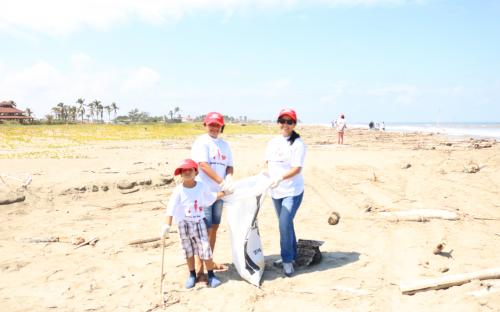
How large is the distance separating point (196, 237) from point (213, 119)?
1322 millimetres

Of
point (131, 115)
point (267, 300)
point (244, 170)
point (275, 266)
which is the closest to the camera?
point (267, 300)


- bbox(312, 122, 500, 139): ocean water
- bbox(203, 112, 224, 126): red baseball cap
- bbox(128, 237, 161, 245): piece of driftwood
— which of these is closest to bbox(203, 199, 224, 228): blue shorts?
bbox(203, 112, 224, 126): red baseball cap

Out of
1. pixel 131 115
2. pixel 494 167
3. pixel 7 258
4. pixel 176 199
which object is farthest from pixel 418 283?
pixel 131 115

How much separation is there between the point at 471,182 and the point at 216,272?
324 inches

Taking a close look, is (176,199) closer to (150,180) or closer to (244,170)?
(150,180)

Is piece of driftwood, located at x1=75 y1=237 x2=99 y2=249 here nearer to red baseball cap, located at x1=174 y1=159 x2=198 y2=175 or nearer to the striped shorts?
the striped shorts

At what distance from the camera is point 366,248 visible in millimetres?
5625

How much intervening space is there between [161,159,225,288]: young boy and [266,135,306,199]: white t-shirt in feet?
2.25

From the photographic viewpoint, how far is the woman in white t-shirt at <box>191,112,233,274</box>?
424 cm

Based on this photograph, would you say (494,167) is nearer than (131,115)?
Yes

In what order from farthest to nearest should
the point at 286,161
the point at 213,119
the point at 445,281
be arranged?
the point at 286,161 → the point at 213,119 → the point at 445,281

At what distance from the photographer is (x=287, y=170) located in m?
4.44

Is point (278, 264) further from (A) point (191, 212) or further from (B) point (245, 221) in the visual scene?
(A) point (191, 212)

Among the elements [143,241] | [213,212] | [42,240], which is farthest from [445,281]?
[42,240]
